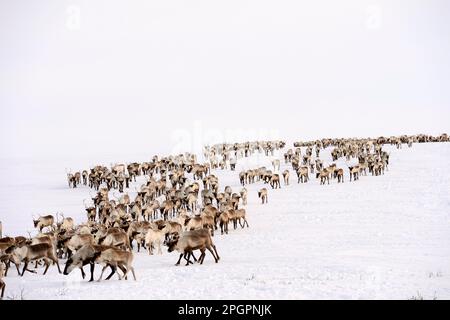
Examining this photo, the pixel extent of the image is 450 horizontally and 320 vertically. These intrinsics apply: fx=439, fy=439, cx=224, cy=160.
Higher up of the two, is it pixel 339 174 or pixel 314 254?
pixel 339 174

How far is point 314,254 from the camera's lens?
53.0ft

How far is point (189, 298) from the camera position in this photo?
37.0 ft

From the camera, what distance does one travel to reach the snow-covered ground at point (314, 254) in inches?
464

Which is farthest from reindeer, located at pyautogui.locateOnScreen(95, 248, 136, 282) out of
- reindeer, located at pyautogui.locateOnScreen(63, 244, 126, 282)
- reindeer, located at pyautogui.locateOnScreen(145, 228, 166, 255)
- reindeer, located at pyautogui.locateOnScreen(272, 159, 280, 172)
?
reindeer, located at pyautogui.locateOnScreen(272, 159, 280, 172)

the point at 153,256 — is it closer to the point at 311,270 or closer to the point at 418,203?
the point at 311,270

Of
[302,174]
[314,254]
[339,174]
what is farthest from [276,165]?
[314,254]

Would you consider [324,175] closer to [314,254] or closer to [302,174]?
[302,174]

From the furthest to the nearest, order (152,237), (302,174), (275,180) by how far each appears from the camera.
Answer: (302,174) < (275,180) < (152,237)

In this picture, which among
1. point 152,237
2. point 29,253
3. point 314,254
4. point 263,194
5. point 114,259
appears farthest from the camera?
point 263,194

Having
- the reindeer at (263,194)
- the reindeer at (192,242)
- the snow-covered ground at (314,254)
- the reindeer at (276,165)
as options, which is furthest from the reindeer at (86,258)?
the reindeer at (276,165)

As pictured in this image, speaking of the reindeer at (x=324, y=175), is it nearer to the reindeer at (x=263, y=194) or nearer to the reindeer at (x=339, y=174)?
the reindeer at (x=339, y=174)

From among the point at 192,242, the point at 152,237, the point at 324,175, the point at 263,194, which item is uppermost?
the point at 324,175

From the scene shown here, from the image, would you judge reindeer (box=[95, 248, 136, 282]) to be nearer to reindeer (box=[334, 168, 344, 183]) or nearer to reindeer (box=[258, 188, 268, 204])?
reindeer (box=[258, 188, 268, 204])

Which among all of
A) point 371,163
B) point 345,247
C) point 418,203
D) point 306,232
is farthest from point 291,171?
point 345,247
